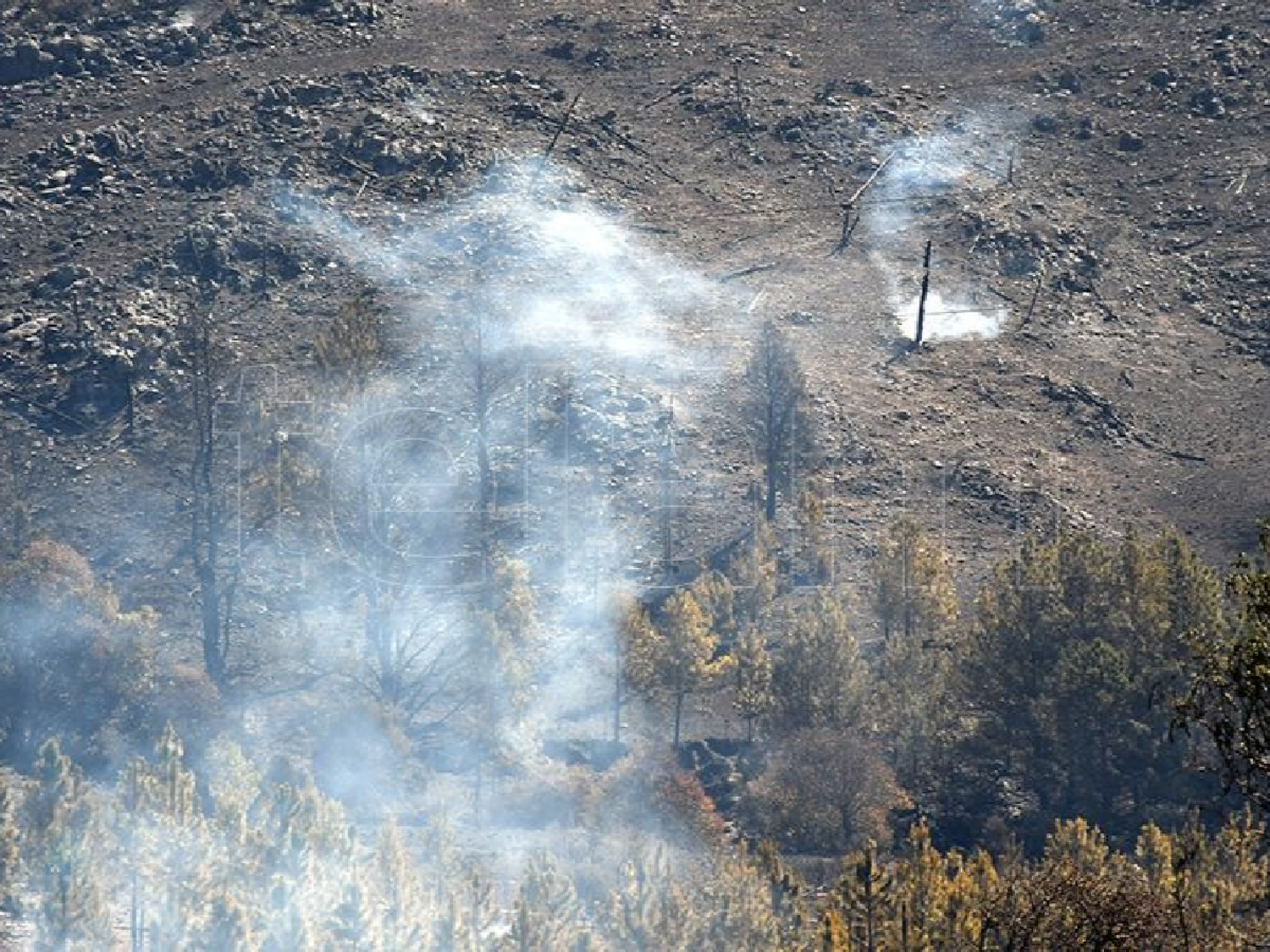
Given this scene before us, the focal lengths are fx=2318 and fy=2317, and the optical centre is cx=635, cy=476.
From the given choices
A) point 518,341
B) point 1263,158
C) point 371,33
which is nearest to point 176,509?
point 518,341

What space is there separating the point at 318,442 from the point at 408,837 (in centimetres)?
1413

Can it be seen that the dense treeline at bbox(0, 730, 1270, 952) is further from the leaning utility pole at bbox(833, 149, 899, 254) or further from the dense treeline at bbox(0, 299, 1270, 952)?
the leaning utility pole at bbox(833, 149, 899, 254)

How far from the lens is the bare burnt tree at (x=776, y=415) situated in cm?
6438

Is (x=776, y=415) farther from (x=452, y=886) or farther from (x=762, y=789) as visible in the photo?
(x=452, y=886)

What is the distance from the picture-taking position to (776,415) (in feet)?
216

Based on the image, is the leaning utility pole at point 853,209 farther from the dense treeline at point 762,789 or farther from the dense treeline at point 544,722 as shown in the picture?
the dense treeline at point 762,789

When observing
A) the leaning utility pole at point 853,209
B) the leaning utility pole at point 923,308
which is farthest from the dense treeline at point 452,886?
the leaning utility pole at point 853,209

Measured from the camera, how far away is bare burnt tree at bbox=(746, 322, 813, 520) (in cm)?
6438

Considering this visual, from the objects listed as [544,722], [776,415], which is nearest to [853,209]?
[776,415]

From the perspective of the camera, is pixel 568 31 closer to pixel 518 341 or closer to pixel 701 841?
pixel 518 341

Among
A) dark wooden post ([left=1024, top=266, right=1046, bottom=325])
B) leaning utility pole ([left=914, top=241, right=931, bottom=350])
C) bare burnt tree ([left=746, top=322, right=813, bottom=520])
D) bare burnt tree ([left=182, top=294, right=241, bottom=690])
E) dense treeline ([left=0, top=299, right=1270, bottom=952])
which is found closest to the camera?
dense treeline ([left=0, top=299, right=1270, bottom=952])

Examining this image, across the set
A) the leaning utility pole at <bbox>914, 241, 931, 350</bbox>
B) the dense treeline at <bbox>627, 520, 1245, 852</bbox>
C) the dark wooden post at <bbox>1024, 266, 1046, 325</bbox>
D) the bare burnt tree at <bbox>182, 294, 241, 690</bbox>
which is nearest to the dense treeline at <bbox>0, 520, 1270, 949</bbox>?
the dense treeline at <bbox>627, 520, 1245, 852</bbox>

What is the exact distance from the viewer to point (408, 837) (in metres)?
51.9

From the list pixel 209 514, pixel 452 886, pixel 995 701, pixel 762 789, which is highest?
pixel 452 886
